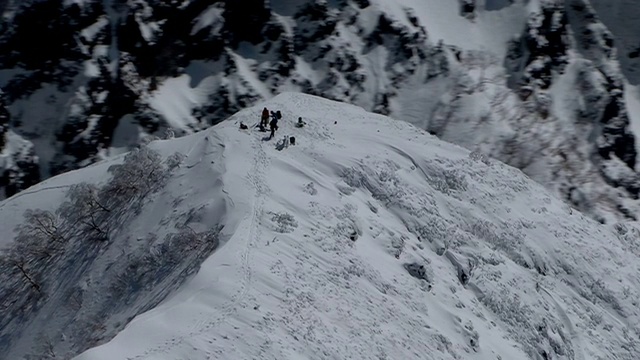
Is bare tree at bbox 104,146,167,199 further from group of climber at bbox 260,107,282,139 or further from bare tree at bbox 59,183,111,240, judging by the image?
Answer: group of climber at bbox 260,107,282,139

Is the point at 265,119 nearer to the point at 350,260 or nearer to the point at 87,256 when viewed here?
the point at 87,256

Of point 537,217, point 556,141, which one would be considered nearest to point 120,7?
point 556,141

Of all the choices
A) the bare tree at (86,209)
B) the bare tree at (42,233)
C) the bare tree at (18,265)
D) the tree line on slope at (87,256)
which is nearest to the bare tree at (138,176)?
the tree line on slope at (87,256)

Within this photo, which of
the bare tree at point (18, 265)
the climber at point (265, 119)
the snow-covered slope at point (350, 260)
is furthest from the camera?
the climber at point (265, 119)

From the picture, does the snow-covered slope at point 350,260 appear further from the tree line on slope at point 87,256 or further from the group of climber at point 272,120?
the group of climber at point 272,120

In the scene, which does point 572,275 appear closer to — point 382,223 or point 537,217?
point 537,217

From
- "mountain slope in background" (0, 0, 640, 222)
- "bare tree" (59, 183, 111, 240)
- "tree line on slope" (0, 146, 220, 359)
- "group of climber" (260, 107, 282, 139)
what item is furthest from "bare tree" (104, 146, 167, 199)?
"mountain slope in background" (0, 0, 640, 222)

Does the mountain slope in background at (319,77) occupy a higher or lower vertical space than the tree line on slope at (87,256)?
lower

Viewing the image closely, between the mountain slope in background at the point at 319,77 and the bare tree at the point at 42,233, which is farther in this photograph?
the mountain slope in background at the point at 319,77
